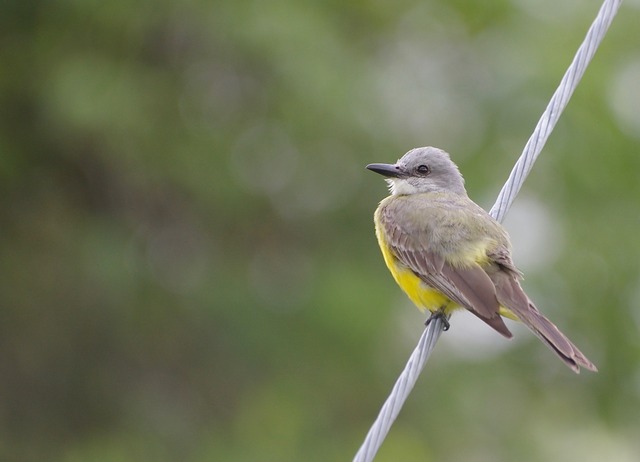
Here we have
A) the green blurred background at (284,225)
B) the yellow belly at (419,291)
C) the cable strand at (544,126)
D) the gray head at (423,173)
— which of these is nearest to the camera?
the cable strand at (544,126)

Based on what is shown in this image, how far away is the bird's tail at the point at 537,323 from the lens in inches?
200

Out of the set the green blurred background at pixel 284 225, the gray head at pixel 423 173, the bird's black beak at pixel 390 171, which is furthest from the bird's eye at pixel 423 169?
the green blurred background at pixel 284 225

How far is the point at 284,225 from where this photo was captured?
1101 cm

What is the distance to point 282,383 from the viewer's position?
425 inches

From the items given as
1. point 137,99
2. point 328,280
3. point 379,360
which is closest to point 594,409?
point 379,360

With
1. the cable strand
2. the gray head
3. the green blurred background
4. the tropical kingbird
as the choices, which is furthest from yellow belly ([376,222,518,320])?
the green blurred background

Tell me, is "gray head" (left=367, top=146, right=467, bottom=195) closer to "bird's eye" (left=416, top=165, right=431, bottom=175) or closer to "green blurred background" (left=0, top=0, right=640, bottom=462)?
"bird's eye" (left=416, top=165, right=431, bottom=175)

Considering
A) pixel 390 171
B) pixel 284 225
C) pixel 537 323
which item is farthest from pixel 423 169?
pixel 284 225

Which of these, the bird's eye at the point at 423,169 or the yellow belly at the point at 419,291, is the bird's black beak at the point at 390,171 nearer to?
the bird's eye at the point at 423,169

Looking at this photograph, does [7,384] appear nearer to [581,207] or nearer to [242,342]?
[242,342]

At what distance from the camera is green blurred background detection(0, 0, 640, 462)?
10047 millimetres

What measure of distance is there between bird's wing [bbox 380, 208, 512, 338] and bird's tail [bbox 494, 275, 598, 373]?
0.23 feet

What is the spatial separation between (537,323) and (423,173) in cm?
176

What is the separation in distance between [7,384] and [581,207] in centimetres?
554
